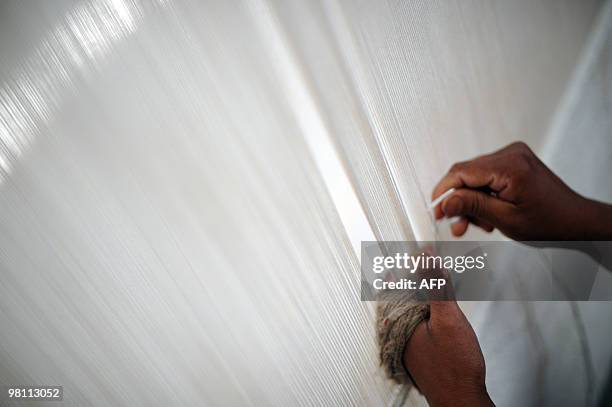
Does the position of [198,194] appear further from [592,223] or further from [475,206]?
[592,223]

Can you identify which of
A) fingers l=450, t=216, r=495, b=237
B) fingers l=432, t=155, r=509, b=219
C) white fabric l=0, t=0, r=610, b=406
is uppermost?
white fabric l=0, t=0, r=610, b=406

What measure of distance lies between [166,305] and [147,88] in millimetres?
275

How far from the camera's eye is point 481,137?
41.6 inches

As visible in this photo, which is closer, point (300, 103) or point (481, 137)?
point (300, 103)

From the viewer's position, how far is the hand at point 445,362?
2.59ft

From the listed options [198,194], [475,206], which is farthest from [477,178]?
[198,194]

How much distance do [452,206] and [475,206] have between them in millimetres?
50

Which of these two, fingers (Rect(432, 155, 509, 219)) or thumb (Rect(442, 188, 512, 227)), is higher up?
fingers (Rect(432, 155, 509, 219))

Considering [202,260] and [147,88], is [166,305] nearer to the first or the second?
[202,260]

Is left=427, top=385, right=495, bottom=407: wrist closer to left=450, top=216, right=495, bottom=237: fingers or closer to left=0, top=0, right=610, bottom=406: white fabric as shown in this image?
left=0, top=0, right=610, bottom=406: white fabric

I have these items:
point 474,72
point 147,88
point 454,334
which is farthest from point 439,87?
point 147,88

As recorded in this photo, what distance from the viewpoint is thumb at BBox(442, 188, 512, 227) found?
2.85 feet

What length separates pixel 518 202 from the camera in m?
0.88

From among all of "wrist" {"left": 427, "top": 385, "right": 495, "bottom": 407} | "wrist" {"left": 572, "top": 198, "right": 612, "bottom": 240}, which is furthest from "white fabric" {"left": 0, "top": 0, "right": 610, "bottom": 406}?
"wrist" {"left": 572, "top": 198, "right": 612, "bottom": 240}
